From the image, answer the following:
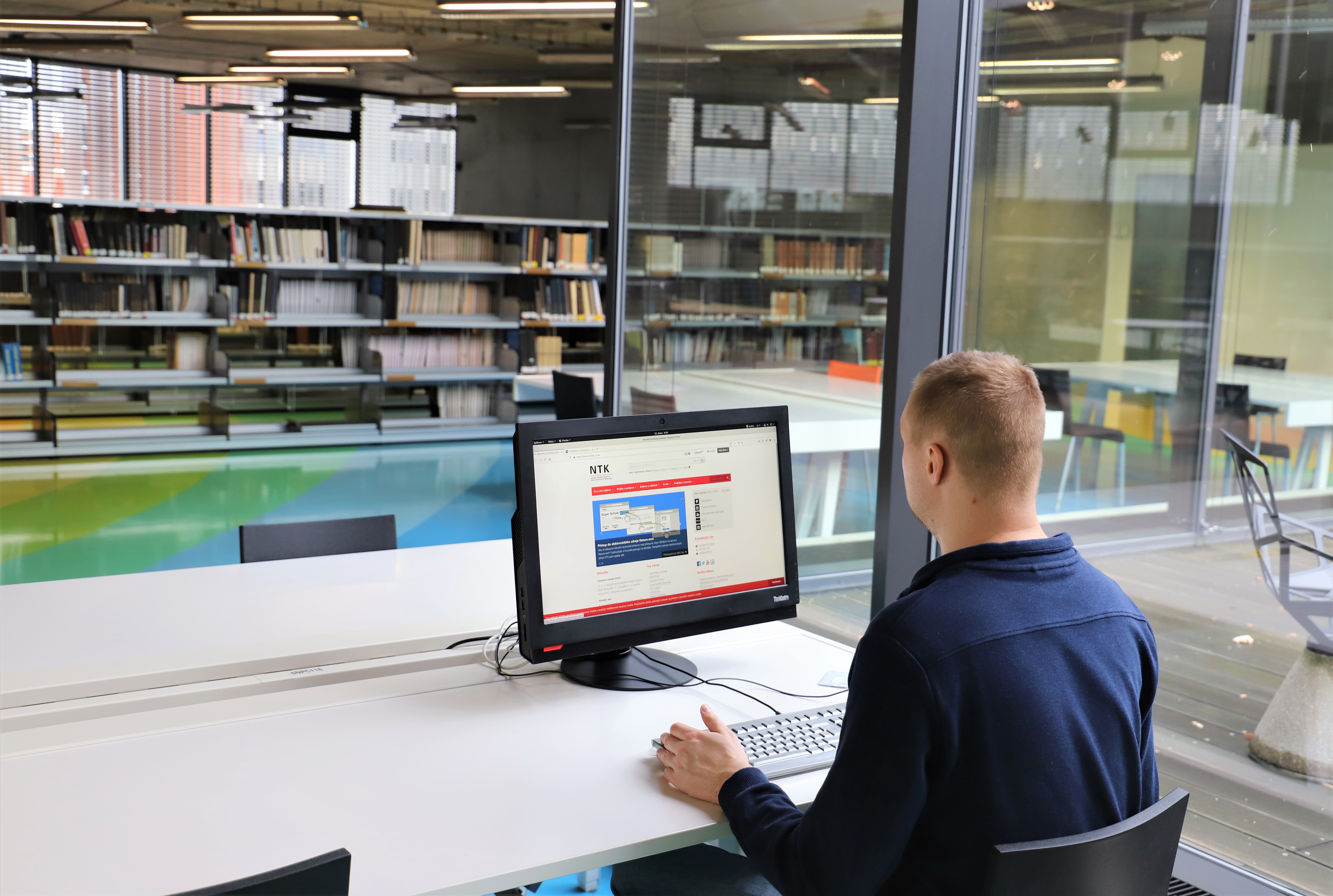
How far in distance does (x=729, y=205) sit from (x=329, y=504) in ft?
11.2

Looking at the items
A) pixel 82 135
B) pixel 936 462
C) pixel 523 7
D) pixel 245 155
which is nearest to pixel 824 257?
pixel 936 462

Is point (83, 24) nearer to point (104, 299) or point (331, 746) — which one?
point (104, 299)

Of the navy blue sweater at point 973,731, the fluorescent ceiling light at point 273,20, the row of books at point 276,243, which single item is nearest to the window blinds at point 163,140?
the fluorescent ceiling light at point 273,20

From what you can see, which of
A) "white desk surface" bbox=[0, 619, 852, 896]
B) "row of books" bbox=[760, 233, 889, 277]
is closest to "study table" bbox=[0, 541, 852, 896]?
"white desk surface" bbox=[0, 619, 852, 896]

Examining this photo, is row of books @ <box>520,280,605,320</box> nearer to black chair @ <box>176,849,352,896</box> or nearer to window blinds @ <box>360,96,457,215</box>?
window blinds @ <box>360,96,457,215</box>

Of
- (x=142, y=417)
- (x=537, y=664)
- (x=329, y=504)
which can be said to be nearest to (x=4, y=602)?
(x=537, y=664)

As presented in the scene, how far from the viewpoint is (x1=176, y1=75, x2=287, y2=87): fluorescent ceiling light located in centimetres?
1009

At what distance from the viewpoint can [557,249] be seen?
940 centimetres

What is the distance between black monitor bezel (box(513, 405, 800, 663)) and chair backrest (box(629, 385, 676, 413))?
110 inches

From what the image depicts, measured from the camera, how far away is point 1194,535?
308cm

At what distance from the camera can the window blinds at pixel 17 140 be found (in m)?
10.9

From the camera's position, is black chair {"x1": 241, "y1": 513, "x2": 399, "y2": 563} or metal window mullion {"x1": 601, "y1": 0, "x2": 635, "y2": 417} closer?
black chair {"x1": 241, "y1": 513, "x2": 399, "y2": 563}

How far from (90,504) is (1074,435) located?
5654mm

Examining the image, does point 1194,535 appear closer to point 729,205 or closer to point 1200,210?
point 1200,210
